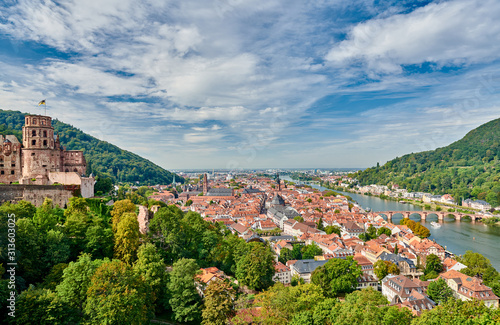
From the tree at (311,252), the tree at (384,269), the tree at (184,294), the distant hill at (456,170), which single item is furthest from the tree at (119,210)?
the distant hill at (456,170)

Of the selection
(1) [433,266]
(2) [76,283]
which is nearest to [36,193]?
(2) [76,283]

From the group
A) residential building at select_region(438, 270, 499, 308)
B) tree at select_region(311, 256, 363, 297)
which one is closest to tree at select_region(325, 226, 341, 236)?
residential building at select_region(438, 270, 499, 308)

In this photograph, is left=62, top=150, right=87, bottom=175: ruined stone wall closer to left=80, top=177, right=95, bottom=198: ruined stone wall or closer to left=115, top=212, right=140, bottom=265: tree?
left=80, top=177, right=95, bottom=198: ruined stone wall

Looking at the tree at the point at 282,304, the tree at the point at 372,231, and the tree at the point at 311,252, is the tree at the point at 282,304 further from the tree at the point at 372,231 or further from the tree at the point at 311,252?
the tree at the point at 372,231

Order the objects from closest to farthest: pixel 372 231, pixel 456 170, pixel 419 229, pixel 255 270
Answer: pixel 255 270
pixel 372 231
pixel 419 229
pixel 456 170

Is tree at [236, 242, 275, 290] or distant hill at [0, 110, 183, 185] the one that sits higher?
distant hill at [0, 110, 183, 185]

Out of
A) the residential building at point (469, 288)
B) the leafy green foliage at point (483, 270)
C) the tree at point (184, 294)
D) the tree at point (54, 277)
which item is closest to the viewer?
the tree at point (54, 277)

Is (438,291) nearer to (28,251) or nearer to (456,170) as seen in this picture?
(28,251)
